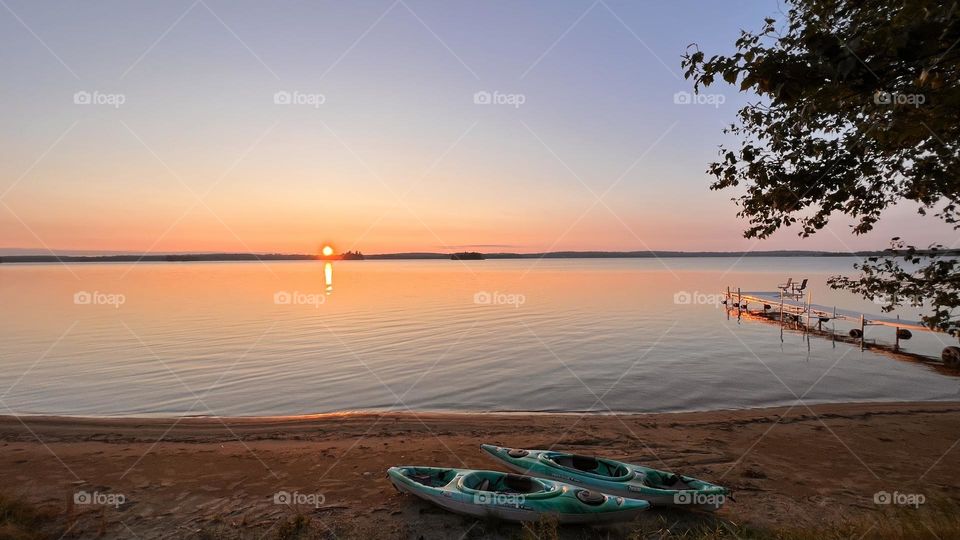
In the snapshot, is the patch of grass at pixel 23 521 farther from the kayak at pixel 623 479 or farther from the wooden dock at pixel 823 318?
the wooden dock at pixel 823 318

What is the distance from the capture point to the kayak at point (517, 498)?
27.7 feet

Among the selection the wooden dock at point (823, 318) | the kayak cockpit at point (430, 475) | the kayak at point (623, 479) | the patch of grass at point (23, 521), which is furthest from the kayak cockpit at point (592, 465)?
the wooden dock at point (823, 318)

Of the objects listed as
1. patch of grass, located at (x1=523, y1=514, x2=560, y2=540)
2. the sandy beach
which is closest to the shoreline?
the sandy beach

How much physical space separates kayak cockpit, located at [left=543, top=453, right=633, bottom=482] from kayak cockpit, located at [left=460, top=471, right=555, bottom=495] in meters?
1.09

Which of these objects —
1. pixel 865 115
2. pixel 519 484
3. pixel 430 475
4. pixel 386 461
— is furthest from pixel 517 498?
pixel 865 115

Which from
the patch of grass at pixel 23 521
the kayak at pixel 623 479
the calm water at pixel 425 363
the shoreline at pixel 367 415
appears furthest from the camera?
the calm water at pixel 425 363

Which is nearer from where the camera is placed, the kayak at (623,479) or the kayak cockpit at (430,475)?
the kayak at (623,479)

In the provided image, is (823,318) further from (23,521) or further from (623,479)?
(23,521)

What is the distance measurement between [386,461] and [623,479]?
19.0ft

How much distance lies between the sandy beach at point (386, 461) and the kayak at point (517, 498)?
1.12 ft

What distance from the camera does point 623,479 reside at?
9531 millimetres

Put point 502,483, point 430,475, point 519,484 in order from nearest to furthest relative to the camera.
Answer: point 519,484 → point 502,483 → point 430,475

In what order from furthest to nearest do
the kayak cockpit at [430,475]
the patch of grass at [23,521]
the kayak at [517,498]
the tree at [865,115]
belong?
the kayak cockpit at [430,475]
the kayak at [517,498]
the patch of grass at [23,521]
the tree at [865,115]

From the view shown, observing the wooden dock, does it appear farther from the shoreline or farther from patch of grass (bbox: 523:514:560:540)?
patch of grass (bbox: 523:514:560:540)
